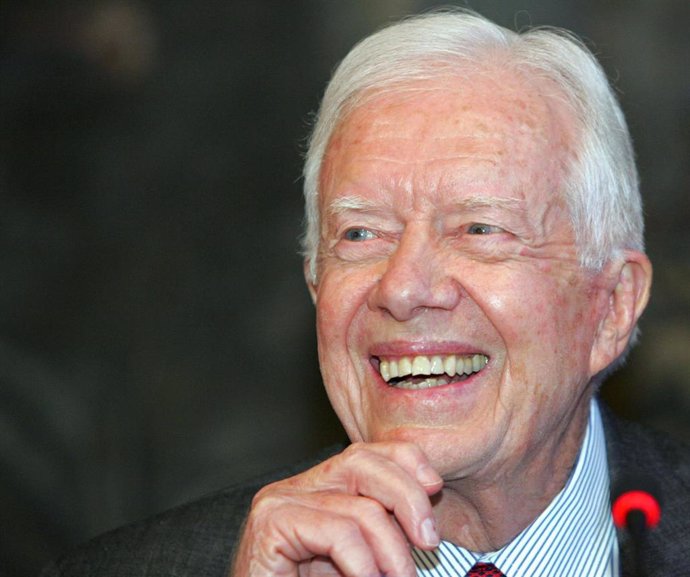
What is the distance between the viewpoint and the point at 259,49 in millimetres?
4434

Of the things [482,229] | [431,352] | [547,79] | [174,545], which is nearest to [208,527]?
[174,545]

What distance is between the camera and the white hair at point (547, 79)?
115 inches

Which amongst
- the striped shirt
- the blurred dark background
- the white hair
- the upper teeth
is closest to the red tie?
the striped shirt

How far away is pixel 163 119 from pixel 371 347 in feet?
6.26

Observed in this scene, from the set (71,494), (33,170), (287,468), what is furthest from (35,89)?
(287,468)

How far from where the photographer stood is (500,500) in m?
2.91

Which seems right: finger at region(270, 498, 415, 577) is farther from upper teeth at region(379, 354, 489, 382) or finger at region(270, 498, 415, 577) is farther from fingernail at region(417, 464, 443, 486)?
upper teeth at region(379, 354, 489, 382)

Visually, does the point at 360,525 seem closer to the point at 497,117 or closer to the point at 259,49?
the point at 497,117

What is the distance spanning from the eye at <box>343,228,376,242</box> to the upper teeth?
0.29m

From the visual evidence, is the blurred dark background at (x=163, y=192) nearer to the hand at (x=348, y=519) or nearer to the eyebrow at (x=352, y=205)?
the eyebrow at (x=352, y=205)

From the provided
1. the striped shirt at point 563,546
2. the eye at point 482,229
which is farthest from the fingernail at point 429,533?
the eye at point 482,229

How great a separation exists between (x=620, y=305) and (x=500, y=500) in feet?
1.88

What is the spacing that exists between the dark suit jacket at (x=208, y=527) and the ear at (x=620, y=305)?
1.12 feet

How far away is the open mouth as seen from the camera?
2762mm
